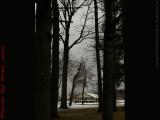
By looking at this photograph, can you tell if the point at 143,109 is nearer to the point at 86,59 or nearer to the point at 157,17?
the point at 157,17

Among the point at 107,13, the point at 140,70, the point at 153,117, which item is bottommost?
the point at 153,117
